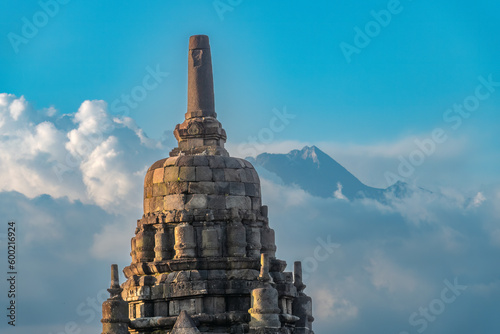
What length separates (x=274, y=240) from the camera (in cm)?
7725

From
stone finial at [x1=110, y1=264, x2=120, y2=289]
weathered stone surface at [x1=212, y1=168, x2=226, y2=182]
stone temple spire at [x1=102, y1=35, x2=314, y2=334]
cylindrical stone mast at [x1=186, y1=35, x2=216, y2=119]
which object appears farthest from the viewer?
cylindrical stone mast at [x1=186, y1=35, x2=216, y2=119]

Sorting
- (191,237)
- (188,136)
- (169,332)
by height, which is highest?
(188,136)

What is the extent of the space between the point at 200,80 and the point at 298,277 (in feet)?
36.3

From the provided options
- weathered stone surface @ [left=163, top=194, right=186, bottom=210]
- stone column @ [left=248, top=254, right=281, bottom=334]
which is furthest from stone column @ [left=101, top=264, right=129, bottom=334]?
stone column @ [left=248, top=254, right=281, bottom=334]

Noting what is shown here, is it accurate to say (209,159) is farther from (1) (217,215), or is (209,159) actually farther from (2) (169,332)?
(2) (169,332)

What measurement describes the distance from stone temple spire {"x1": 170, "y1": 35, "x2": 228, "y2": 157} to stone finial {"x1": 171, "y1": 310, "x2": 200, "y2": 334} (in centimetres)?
930

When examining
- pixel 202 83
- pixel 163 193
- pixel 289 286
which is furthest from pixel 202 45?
pixel 289 286

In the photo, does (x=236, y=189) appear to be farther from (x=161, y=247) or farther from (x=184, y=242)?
(x=161, y=247)

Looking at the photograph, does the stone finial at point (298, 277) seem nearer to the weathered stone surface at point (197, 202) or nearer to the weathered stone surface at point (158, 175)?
the weathered stone surface at point (197, 202)

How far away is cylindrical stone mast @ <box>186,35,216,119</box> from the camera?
77062 millimetres

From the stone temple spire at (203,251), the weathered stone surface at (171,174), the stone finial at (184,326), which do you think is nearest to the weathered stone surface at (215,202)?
the stone temple spire at (203,251)

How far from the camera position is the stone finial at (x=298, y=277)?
78.0 metres

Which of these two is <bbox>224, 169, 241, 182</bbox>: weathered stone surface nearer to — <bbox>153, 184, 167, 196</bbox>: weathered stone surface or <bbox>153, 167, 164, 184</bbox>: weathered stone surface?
<bbox>153, 184, 167, 196</bbox>: weathered stone surface

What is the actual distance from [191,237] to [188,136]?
555 centimetres
